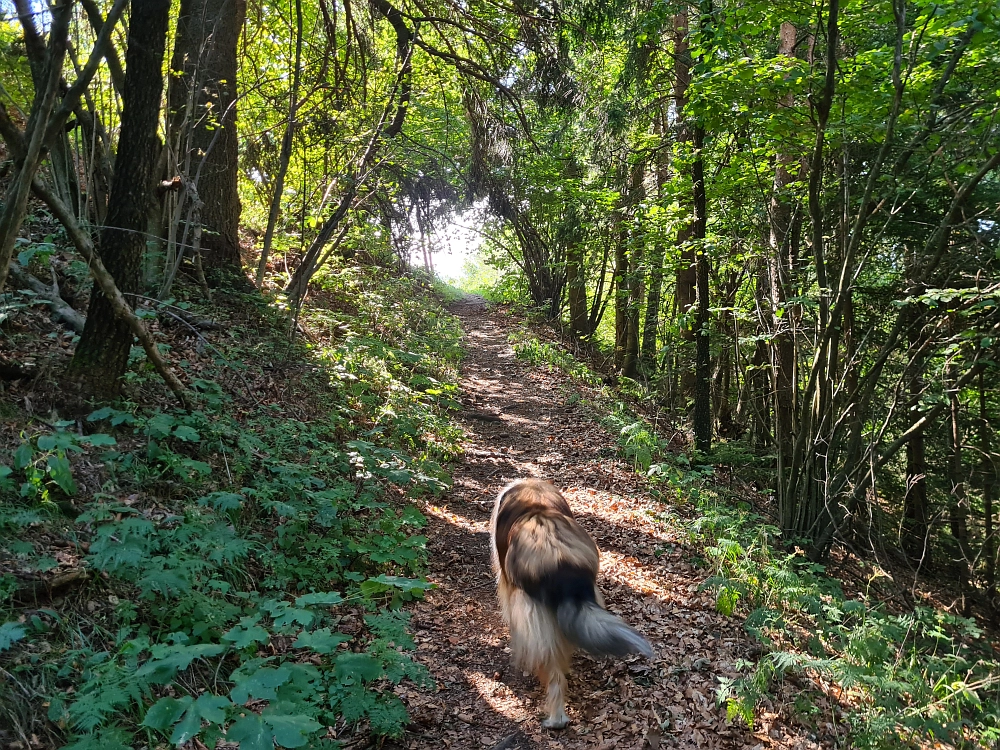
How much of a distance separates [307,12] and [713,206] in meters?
7.54

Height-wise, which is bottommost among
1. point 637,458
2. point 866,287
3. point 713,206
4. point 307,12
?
point 637,458

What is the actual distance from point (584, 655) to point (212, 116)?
7322 millimetres

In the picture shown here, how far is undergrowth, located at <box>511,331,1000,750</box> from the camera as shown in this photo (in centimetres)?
346

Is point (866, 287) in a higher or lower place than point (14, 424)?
higher

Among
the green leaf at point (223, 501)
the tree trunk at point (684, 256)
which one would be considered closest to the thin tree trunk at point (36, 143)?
the green leaf at point (223, 501)

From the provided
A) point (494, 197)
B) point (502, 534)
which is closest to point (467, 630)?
point (502, 534)

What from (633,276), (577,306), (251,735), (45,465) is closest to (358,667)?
(251,735)

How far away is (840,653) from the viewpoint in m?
4.23

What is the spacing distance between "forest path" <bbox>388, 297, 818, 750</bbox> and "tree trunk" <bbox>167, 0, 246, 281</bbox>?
14.7ft

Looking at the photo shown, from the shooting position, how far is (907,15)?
596cm

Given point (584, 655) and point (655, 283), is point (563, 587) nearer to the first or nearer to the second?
point (584, 655)

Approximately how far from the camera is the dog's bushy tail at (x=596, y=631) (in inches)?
118

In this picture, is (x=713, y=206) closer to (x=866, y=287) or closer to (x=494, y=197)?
(x=866, y=287)

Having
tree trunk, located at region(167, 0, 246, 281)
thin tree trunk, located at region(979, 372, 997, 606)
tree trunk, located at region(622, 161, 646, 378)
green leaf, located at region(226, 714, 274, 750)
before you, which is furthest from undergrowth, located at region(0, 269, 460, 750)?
thin tree trunk, located at region(979, 372, 997, 606)
